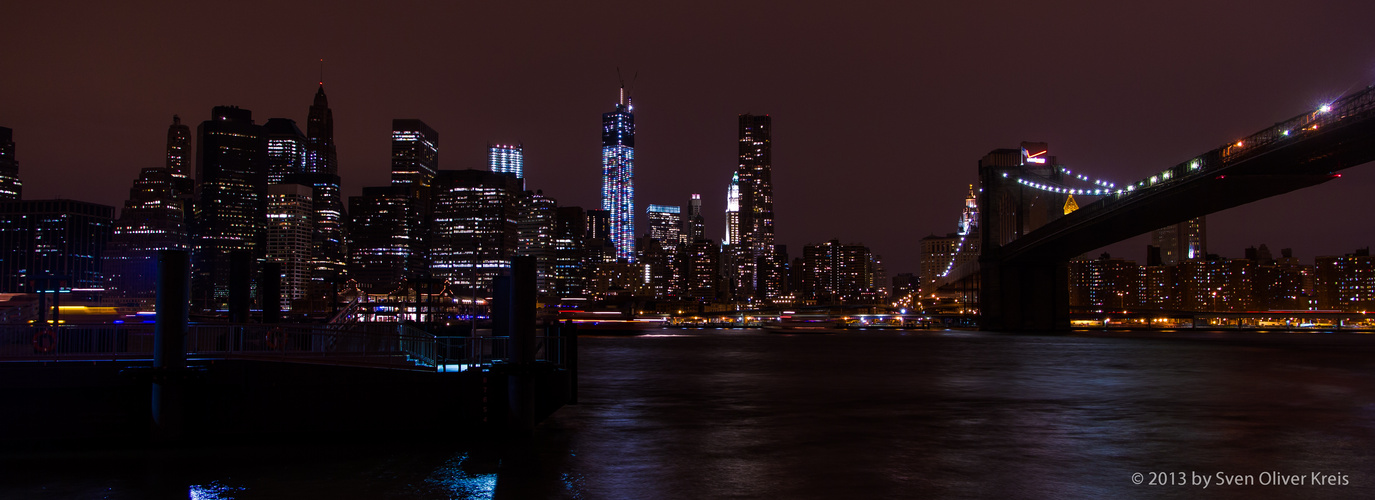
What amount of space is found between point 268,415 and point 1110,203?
65.2 metres

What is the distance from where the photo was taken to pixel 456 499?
13125 mm

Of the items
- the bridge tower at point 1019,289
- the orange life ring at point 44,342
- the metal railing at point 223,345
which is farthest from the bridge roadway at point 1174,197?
the orange life ring at point 44,342

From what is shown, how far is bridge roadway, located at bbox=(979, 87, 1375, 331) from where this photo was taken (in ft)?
153

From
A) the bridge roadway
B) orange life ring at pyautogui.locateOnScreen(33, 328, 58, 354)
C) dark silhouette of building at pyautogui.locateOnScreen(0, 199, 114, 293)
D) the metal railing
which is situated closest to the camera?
the metal railing

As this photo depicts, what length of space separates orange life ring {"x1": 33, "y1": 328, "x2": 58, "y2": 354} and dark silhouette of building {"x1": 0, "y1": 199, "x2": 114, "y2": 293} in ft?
513

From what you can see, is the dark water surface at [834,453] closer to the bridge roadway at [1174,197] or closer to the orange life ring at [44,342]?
the orange life ring at [44,342]

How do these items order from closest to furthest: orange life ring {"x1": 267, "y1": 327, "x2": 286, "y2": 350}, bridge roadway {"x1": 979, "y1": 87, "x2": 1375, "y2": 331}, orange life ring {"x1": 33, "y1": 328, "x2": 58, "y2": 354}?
orange life ring {"x1": 33, "y1": 328, "x2": 58, "y2": 354} → orange life ring {"x1": 267, "y1": 327, "x2": 286, "y2": 350} → bridge roadway {"x1": 979, "y1": 87, "x2": 1375, "y2": 331}

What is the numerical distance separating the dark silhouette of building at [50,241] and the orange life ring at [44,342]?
15628cm

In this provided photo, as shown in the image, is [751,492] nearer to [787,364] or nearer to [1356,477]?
[1356,477]

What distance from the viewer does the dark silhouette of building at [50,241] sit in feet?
505

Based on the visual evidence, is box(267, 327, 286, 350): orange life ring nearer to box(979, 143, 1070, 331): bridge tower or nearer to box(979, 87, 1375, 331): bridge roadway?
box(979, 87, 1375, 331): bridge roadway

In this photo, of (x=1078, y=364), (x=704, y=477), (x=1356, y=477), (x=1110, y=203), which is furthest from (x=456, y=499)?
(x=1110, y=203)

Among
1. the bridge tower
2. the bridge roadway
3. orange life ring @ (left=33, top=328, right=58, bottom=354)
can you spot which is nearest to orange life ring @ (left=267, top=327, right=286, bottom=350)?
orange life ring @ (left=33, top=328, right=58, bottom=354)

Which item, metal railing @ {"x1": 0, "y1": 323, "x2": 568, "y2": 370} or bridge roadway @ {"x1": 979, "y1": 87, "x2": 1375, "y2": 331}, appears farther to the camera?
bridge roadway @ {"x1": 979, "y1": 87, "x2": 1375, "y2": 331}
